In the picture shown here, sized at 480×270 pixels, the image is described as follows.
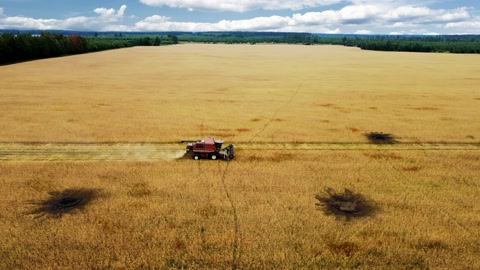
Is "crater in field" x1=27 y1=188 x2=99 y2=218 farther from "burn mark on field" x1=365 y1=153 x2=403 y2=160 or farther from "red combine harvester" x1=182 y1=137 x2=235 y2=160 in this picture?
"burn mark on field" x1=365 y1=153 x2=403 y2=160

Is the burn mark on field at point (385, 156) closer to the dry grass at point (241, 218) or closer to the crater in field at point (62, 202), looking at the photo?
the dry grass at point (241, 218)

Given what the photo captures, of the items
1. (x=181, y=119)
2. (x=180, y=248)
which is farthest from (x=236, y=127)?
(x=180, y=248)

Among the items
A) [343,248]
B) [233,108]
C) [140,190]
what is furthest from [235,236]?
[233,108]

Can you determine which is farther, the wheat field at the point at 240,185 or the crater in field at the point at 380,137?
the crater in field at the point at 380,137

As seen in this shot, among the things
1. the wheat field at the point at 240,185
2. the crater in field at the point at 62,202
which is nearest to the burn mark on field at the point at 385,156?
the wheat field at the point at 240,185

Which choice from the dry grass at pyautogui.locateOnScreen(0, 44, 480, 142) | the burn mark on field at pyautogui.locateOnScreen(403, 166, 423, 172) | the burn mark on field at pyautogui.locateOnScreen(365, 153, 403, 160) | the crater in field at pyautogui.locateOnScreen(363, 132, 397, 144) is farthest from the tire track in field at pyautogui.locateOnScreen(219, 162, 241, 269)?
the crater in field at pyautogui.locateOnScreen(363, 132, 397, 144)

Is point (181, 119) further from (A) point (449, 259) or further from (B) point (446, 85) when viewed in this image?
(B) point (446, 85)

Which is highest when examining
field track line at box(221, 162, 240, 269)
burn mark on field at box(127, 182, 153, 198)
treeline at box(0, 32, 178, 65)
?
treeline at box(0, 32, 178, 65)
